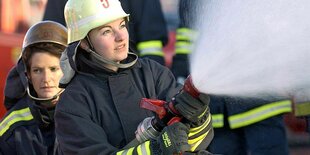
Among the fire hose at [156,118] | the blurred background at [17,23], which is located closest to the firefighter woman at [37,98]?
the fire hose at [156,118]

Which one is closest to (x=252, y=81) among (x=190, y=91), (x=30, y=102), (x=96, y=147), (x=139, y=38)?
(x=190, y=91)

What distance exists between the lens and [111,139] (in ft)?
13.0

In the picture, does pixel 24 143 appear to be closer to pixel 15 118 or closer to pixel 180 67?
pixel 15 118

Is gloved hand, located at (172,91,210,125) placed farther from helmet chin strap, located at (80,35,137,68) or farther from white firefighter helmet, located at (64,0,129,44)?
white firefighter helmet, located at (64,0,129,44)

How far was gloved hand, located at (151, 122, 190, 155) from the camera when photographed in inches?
140

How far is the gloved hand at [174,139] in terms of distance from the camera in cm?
356

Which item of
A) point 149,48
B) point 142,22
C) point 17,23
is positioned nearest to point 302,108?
point 149,48

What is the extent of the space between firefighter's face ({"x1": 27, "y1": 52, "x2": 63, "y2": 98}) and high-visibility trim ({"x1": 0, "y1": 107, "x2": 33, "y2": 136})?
0.14 m

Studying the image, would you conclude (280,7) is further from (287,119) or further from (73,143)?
(287,119)

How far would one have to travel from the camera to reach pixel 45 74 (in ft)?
16.7

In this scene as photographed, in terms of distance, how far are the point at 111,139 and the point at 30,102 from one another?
126 centimetres

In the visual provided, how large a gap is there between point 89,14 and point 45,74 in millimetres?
1072

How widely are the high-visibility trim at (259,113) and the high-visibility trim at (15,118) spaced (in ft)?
5.01

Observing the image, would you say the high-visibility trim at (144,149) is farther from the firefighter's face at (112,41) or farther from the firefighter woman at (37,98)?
the firefighter woman at (37,98)
